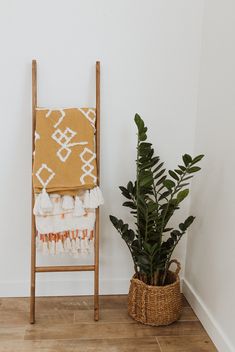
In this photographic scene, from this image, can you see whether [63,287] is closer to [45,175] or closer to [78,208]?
[78,208]

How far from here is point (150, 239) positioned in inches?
73.7

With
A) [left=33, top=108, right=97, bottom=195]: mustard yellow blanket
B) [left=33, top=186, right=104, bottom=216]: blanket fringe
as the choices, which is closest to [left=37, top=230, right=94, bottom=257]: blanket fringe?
[left=33, top=186, right=104, bottom=216]: blanket fringe

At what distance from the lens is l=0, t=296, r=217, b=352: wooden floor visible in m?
1.68

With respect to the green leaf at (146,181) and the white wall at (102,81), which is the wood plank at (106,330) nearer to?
the white wall at (102,81)

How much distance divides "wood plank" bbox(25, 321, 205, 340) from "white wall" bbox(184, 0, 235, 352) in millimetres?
109

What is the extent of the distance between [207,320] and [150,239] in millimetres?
477

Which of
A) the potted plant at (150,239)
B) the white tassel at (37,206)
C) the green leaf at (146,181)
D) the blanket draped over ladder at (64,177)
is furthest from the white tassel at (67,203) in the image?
the green leaf at (146,181)

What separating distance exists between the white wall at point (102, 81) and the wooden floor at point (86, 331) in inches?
6.1

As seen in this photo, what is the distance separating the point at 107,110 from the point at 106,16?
47 cm

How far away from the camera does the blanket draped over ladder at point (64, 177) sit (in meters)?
1.82

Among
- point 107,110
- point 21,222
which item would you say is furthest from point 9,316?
point 107,110

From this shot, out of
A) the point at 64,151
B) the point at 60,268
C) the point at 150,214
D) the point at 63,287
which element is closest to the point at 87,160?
the point at 64,151

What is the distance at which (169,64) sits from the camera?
1965mm

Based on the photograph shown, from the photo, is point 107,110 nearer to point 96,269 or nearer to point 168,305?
point 96,269
